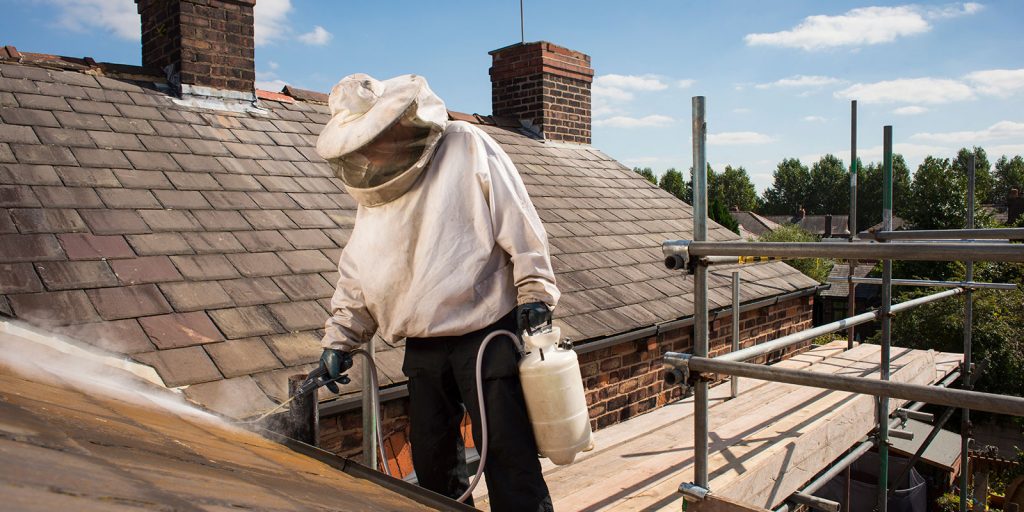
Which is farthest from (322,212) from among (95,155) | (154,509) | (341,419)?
(154,509)

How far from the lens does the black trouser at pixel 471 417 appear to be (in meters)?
2.52

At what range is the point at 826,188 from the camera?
8469 centimetres

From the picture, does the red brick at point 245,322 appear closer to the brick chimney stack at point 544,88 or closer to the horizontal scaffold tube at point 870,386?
the horizontal scaffold tube at point 870,386

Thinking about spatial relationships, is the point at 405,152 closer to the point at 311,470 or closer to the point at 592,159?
the point at 311,470

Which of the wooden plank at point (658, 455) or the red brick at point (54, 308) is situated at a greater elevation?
the red brick at point (54, 308)

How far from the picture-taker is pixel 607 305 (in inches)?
234

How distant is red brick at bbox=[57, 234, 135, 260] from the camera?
4.05 meters

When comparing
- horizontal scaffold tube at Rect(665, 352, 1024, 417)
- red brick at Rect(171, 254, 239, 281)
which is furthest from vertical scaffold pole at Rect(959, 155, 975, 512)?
red brick at Rect(171, 254, 239, 281)

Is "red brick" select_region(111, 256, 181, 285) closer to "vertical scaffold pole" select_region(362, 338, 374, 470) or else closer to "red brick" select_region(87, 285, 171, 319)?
"red brick" select_region(87, 285, 171, 319)

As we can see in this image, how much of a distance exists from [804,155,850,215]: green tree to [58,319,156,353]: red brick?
290ft

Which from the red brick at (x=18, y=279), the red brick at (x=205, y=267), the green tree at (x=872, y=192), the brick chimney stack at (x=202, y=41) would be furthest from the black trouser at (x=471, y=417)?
the green tree at (x=872, y=192)

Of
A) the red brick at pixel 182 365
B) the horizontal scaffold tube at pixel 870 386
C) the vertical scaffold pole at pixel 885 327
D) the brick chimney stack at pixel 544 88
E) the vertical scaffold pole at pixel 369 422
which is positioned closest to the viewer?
the horizontal scaffold tube at pixel 870 386

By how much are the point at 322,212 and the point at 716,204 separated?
1282 inches

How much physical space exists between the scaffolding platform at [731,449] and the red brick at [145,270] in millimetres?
2249
